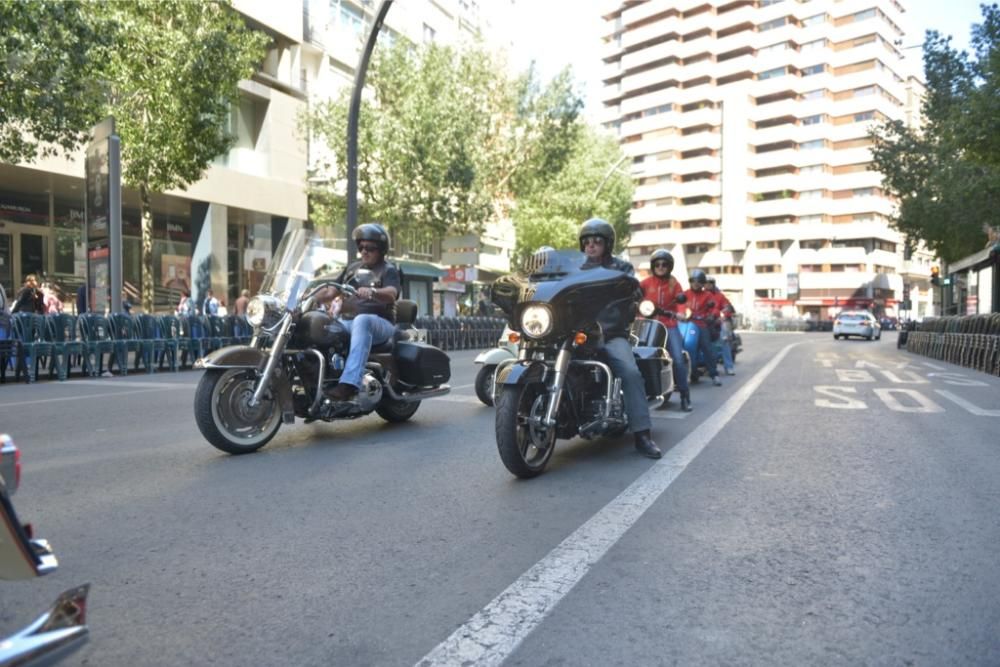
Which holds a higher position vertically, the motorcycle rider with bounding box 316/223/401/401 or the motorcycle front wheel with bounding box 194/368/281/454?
the motorcycle rider with bounding box 316/223/401/401

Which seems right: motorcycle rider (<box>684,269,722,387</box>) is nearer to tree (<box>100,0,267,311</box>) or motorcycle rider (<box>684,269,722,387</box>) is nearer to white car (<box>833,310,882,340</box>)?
tree (<box>100,0,267,311</box>)

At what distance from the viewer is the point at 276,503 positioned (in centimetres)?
407

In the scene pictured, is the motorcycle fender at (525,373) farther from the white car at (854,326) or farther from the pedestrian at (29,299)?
the white car at (854,326)

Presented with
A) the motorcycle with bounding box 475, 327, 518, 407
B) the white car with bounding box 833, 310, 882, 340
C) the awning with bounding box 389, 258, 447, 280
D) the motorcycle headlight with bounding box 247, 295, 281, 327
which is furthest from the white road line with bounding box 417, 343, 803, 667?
the white car with bounding box 833, 310, 882, 340

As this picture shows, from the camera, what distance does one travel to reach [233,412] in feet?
17.8

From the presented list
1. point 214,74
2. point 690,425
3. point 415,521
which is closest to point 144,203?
point 214,74

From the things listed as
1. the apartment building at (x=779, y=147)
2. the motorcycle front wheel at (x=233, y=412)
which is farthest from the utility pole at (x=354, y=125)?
the apartment building at (x=779, y=147)

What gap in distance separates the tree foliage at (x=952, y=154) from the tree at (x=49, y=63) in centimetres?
1703

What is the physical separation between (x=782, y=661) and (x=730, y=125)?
8465cm

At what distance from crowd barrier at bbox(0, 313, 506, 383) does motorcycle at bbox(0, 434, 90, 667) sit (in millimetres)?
11563

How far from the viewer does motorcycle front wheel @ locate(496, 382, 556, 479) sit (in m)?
4.45

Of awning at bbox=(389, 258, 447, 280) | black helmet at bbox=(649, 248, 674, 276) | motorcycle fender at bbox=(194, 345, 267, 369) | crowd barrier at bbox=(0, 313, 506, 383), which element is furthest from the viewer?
awning at bbox=(389, 258, 447, 280)

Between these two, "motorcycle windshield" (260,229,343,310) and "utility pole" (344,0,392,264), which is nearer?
"motorcycle windshield" (260,229,343,310)

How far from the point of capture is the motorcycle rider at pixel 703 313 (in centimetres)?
1109
